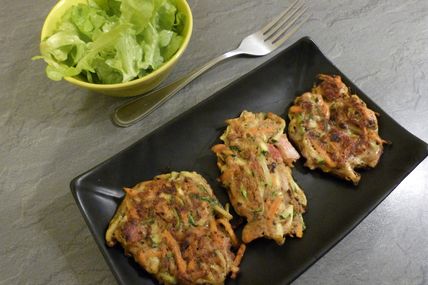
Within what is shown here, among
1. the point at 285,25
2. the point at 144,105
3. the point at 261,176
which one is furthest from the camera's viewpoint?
the point at 285,25

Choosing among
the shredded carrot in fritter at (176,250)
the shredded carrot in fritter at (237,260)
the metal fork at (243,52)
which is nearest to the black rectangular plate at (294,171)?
the shredded carrot in fritter at (237,260)

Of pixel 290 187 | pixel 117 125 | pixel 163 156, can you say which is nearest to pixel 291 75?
pixel 290 187

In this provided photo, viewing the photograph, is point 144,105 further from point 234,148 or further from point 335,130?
point 335,130

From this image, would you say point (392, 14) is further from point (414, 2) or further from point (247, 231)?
point (247, 231)

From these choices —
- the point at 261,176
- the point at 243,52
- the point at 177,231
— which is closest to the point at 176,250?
the point at 177,231

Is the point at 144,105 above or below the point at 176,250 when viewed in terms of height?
above

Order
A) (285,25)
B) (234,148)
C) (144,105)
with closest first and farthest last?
(234,148) < (144,105) < (285,25)
